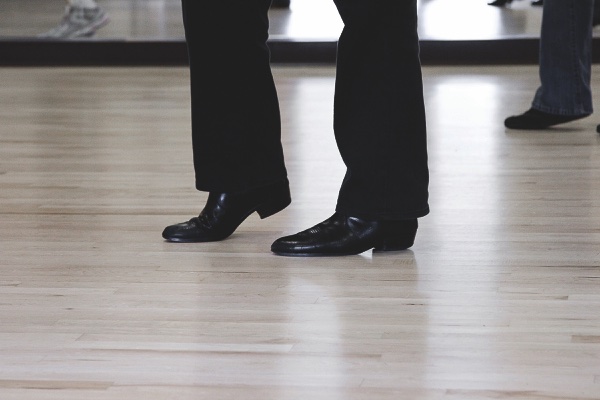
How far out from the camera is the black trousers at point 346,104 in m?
1.45

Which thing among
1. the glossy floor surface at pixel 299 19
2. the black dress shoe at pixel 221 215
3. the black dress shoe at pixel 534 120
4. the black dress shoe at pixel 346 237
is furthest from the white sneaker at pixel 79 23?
the black dress shoe at pixel 346 237

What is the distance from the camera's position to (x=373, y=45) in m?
1.45

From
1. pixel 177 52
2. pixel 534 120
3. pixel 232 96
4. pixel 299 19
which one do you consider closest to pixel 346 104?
pixel 232 96

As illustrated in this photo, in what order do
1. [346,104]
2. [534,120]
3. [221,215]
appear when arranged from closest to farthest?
[346,104] < [221,215] < [534,120]

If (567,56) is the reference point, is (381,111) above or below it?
above

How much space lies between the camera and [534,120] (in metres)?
2.63

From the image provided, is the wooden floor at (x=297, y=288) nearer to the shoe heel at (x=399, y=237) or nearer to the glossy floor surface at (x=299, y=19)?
the shoe heel at (x=399, y=237)

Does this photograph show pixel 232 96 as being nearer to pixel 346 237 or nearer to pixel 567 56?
pixel 346 237

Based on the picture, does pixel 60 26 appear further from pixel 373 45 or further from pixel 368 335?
pixel 368 335

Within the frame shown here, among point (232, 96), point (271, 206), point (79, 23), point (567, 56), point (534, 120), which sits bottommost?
point (79, 23)

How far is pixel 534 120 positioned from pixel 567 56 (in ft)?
0.51

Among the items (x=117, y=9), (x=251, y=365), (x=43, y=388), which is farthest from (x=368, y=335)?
(x=117, y=9)

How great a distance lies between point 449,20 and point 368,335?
12.2ft

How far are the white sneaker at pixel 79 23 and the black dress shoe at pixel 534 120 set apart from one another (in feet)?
7.37
